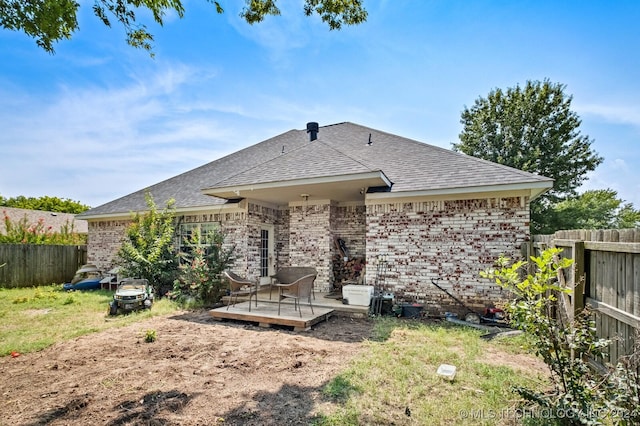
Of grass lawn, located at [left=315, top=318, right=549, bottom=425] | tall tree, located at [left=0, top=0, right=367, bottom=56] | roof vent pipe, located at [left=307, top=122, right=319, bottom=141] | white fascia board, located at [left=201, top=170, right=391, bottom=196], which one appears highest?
roof vent pipe, located at [left=307, top=122, right=319, bottom=141]

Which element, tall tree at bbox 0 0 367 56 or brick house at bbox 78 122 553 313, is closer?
tall tree at bbox 0 0 367 56

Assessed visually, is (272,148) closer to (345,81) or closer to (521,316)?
(345,81)

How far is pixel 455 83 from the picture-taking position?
348 inches

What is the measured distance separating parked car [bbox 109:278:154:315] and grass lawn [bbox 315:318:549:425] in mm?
6139

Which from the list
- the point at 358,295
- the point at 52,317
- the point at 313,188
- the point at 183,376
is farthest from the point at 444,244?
the point at 52,317

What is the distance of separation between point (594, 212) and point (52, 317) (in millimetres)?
27591

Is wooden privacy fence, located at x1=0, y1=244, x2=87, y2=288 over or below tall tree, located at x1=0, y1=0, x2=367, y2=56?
below

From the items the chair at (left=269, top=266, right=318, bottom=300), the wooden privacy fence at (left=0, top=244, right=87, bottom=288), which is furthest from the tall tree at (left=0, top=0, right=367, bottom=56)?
the wooden privacy fence at (left=0, top=244, right=87, bottom=288)

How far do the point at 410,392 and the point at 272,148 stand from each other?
1130 centimetres

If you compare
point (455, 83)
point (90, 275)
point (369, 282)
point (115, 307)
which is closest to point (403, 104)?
point (455, 83)

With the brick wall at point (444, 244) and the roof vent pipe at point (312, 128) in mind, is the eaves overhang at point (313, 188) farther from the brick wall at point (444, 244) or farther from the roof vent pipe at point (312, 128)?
the roof vent pipe at point (312, 128)

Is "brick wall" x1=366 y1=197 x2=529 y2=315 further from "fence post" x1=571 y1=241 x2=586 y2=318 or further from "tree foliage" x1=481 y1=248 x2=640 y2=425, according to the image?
"tree foliage" x1=481 y1=248 x2=640 y2=425

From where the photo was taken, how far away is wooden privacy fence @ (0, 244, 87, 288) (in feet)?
41.8

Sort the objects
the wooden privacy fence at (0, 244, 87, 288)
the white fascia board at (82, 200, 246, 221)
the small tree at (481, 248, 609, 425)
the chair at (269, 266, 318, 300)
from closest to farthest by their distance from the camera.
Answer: the small tree at (481, 248, 609, 425)
the chair at (269, 266, 318, 300)
the white fascia board at (82, 200, 246, 221)
the wooden privacy fence at (0, 244, 87, 288)
